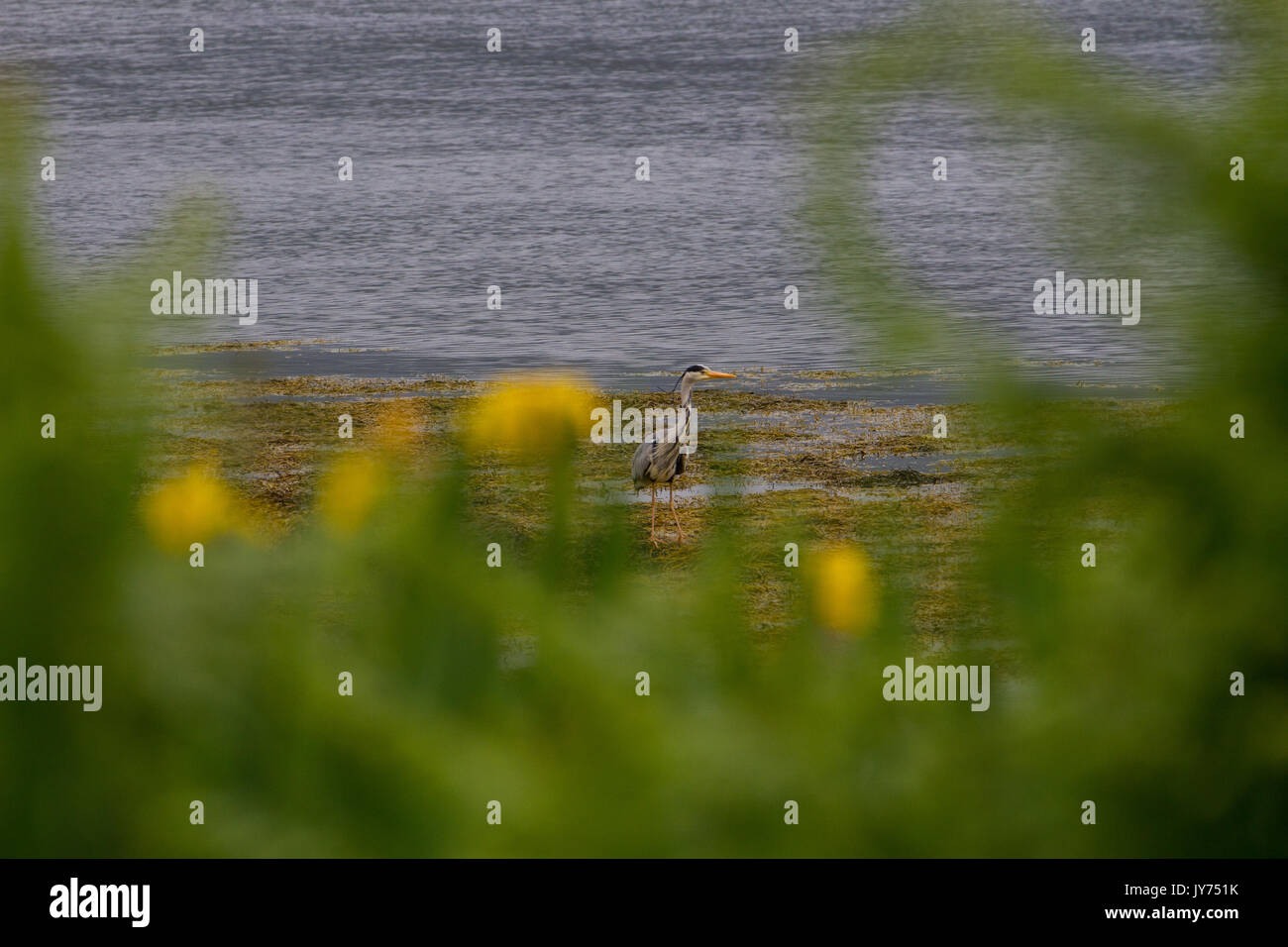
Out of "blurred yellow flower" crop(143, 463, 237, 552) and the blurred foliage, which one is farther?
"blurred yellow flower" crop(143, 463, 237, 552)

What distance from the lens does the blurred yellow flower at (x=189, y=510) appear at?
2.47ft

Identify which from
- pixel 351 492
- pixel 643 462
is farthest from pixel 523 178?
pixel 351 492

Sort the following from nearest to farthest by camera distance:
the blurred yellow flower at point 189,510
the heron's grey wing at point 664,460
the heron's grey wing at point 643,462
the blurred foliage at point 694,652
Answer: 1. the blurred foliage at point 694,652
2. the blurred yellow flower at point 189,510
3. the heron's grey wing at point 643,462
4. the heron's grey wing at point 664,460

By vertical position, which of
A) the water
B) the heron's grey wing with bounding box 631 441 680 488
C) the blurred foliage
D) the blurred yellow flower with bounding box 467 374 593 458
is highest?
the water

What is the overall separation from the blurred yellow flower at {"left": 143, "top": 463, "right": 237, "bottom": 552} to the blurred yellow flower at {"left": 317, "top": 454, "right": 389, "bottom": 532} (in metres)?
0.04

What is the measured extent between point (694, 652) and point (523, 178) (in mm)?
20118

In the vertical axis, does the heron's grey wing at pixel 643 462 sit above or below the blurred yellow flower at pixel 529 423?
above

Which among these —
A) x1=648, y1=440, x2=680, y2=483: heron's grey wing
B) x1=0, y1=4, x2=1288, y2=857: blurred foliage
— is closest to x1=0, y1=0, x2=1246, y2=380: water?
x1=0, y1=4, x2=1288, y2=857: blurred foliage

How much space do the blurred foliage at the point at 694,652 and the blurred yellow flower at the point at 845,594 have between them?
13 millimetres

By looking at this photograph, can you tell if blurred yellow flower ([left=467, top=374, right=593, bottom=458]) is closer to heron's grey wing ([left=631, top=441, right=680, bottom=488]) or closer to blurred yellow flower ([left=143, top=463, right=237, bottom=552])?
blurred yellow flower ([left=143, top=463, right=237, bottom=552])

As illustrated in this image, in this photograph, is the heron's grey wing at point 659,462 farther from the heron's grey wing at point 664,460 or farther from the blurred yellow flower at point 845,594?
the blurred yellow flower at point 845,594

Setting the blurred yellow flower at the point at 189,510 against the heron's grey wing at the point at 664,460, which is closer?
the blurred yellow flower at the point at 189,510

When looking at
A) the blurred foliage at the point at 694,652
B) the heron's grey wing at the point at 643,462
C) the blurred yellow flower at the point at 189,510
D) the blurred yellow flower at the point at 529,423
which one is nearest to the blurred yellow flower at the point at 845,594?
the blurred foliage at the point at 694,652

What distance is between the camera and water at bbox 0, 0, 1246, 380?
2.51 feet
